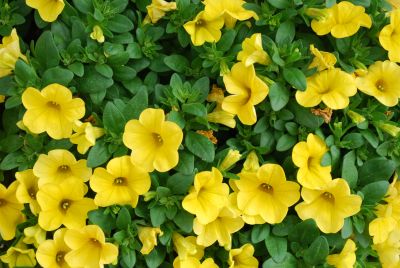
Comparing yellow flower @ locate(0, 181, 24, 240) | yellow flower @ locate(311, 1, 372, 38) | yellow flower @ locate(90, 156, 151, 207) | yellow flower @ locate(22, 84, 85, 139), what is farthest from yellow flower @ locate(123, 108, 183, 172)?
yellow flower @ locate(311, 1, 372, 38)

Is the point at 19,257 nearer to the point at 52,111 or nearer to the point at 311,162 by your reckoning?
the point at 52,111

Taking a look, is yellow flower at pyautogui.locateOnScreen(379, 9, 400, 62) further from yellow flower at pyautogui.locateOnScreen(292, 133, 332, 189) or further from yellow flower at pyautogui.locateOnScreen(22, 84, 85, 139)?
yellow flower at pyautogui.locateOnScreen(22, 84, 85, 139)

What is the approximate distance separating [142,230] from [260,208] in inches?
14.7

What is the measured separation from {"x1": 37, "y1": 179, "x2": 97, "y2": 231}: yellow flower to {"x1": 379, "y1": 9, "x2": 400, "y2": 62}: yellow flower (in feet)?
3.52

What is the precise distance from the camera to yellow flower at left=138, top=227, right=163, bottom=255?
6.18 feet

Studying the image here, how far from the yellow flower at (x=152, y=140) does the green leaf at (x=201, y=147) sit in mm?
87

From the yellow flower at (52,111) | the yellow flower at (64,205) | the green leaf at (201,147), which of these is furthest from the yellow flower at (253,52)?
the yellow flower at (64,205)

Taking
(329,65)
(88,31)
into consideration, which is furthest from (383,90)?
(88,31)

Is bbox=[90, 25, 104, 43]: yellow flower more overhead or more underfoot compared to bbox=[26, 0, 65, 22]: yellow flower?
more underfoot

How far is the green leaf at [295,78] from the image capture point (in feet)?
6.53

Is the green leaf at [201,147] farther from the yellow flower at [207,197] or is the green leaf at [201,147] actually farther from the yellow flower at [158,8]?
the yellow flower at [158,8]

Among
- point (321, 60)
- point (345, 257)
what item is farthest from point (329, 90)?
point (345, 257)

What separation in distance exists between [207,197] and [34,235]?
21.0 inches

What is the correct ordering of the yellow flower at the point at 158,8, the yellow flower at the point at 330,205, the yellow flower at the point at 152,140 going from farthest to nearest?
the yellow flower at the point at 158,8 < the yellow flower at the point at 330,205 < the yellow flower at the point at 152,140
